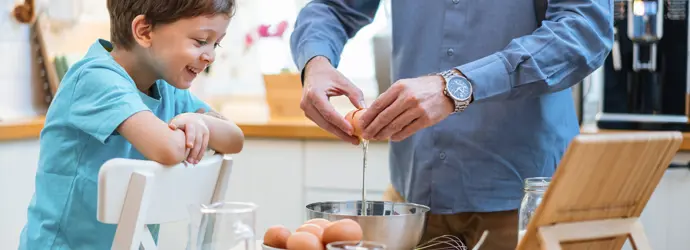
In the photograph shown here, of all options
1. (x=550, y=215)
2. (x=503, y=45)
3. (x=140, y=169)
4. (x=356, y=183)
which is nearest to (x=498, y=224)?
(x=503, y=45)

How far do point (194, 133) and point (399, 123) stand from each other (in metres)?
0.31

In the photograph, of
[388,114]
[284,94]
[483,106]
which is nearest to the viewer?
[388,114]

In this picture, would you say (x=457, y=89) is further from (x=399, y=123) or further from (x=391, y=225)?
(x=391, y=225)

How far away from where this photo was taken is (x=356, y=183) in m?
2.73

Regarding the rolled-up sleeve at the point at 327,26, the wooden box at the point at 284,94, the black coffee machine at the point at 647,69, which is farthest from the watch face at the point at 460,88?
the wooden box at the point at 284,94

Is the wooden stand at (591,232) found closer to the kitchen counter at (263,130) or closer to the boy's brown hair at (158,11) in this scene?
the boy's brown hair at (158,11)

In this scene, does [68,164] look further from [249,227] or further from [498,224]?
[498,224]

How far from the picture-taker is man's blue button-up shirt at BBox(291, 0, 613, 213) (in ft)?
4.67

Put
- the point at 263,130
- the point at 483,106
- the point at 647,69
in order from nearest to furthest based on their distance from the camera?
the point at 483,106 → the point at 647,69 → the point at 263,130

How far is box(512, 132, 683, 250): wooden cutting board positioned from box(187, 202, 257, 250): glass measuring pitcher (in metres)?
0.31

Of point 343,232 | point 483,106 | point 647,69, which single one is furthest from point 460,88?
point 647,69

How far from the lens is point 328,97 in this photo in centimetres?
146

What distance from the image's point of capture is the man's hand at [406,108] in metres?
1.31

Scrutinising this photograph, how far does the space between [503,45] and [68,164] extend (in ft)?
2.48
